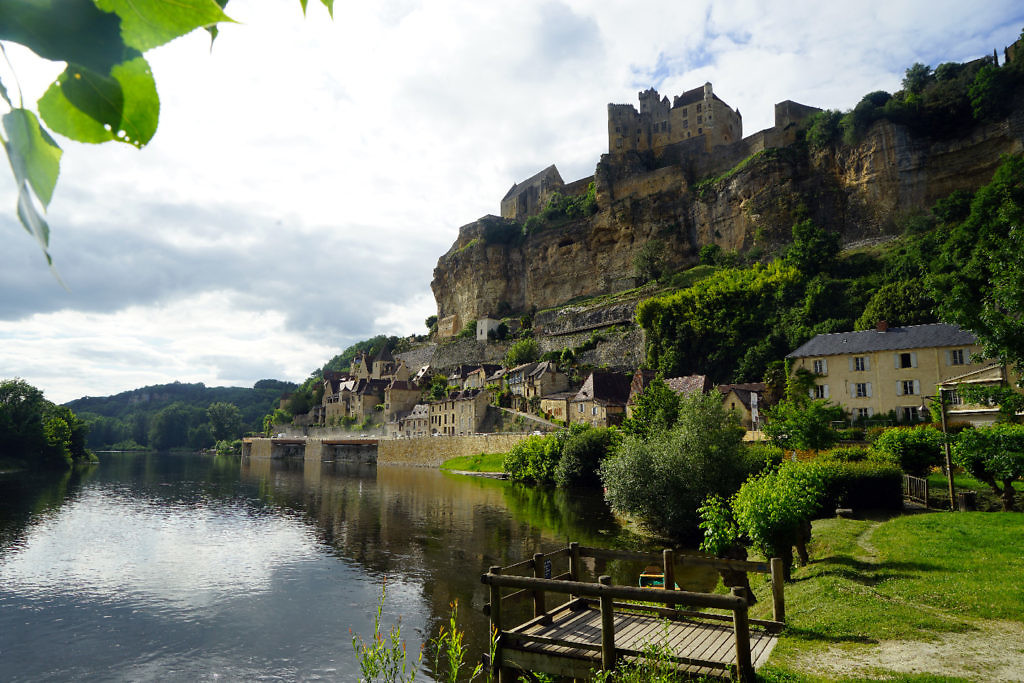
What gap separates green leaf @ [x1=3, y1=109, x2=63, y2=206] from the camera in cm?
79

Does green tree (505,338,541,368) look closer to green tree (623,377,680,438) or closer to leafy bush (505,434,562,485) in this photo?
leafy bush (505,434,562,485)

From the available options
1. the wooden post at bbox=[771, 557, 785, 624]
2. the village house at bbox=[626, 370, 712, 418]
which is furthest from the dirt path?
the village house at bbox=[626, 370, 712, 418]

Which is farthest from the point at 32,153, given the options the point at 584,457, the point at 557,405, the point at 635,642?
the point at 557,405

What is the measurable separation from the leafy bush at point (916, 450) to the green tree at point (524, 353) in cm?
5137

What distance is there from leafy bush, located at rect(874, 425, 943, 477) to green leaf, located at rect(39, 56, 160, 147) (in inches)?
1158

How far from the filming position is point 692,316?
55.2 metres

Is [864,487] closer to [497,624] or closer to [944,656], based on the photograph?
[944,656]

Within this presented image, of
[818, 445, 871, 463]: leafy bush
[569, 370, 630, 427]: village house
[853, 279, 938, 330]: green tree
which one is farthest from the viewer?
[569, 370, 630, 427]: village house

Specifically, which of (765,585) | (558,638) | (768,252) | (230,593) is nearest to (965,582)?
(765,585)

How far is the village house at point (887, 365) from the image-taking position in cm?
3641

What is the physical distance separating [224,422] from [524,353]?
240 ft

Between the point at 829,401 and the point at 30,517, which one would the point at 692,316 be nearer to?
the point at 829,401

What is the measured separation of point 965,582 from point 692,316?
151ft

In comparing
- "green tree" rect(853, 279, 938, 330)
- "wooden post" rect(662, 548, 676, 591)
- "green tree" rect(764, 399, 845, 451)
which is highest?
"green tree" rect(853, 279, 938, 330)
